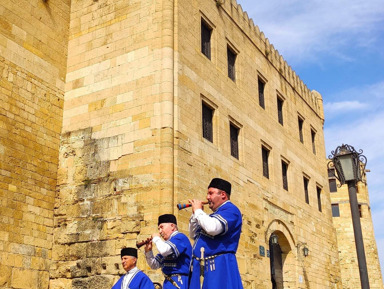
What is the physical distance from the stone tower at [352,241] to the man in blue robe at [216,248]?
2975cm

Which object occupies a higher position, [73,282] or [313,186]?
[313,186]

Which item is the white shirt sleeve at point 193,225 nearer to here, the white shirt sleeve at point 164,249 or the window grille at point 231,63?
the white shirt sleeve at point 164,249

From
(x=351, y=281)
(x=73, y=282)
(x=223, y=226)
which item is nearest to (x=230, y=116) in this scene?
(x=73, y=282)

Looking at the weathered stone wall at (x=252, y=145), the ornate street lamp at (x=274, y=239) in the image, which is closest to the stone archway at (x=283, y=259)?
the weathered stone wall at (x=252, y=145)

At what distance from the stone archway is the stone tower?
60.7ft

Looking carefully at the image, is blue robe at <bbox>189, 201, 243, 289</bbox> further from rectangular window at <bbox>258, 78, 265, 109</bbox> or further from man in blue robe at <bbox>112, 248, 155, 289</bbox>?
rectangular window at <bbox>258, 78, 265, 109</bbox>

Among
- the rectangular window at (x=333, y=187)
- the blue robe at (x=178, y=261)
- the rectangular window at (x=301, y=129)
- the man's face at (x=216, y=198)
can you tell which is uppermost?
the rectangular window at (x=333, y=187)

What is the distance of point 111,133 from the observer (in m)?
11.4

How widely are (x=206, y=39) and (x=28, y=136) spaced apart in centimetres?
525

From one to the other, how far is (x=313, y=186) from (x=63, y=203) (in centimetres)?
1028

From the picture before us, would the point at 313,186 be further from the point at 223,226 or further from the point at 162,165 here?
the point at 223,226

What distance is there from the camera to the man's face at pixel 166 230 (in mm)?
6413

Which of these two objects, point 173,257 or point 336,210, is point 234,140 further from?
point 336,210

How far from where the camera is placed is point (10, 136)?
35.5 ft
